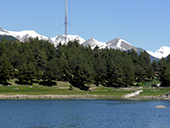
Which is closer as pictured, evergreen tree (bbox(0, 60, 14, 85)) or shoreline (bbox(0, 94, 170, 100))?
shoreline (bbox(0, 94, 170, 100))

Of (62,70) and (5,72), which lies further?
(62,70)

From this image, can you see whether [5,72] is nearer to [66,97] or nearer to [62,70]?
[62,70]

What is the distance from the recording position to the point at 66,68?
153625 mm

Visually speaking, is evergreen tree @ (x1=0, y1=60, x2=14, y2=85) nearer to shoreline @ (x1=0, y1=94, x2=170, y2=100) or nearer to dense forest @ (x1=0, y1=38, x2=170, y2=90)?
dense forest @ (x1=0, y1=38, x2=170, y2=90)

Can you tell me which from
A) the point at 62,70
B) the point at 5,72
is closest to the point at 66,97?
the point at 5,72

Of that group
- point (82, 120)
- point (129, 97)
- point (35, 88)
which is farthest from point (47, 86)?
point (82, 120)

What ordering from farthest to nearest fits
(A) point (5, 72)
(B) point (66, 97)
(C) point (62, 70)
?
(C) point (62, 70), (A) point (5, 72), (B) point (66, 97)

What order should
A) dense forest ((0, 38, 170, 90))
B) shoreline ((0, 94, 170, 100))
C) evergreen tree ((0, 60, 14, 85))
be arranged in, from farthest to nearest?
dense forest ((0, 38, 170, 90)) → evergreen tree ((0, 60, 14, 85)) → shoreline ((0, 94, 170, 100))

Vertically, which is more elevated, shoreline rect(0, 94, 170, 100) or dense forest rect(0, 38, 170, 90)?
dense forest rect(0, 38, 170, 90)

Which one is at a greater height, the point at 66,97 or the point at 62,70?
the point at 62,70

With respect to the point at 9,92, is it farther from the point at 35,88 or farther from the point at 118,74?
the point at 118,74

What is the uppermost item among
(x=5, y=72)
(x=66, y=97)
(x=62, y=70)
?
(x=62, y=70)

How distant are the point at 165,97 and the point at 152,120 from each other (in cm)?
5752

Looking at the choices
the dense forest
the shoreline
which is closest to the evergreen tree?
the dense forest
